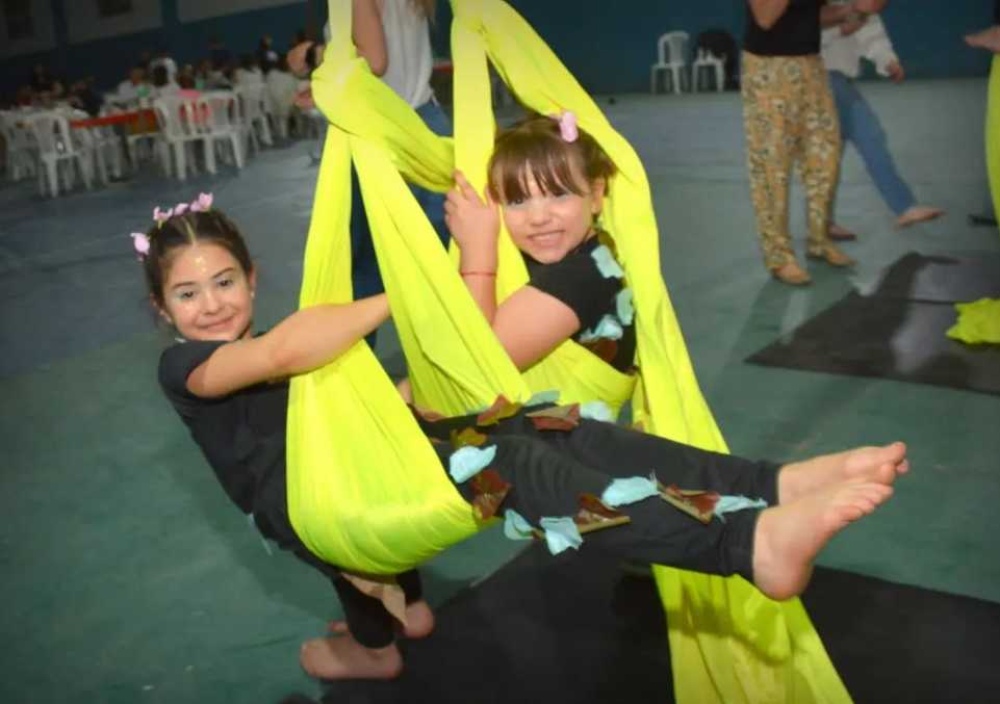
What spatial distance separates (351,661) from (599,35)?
37.7 feet

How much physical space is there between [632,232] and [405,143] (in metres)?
0.35

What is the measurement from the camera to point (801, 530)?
108cm

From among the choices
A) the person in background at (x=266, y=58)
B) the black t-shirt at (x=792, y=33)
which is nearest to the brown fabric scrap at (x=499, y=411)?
the black t-shirt at (x=792, y=33)

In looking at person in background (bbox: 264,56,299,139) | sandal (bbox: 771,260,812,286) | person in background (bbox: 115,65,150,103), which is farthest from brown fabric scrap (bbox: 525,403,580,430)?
person in background (bbox: 264,56,299,139)

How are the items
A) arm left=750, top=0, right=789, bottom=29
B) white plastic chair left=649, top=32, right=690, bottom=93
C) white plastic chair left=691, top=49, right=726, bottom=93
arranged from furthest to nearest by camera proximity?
white plastic chair left=649, top=32, right=690, bottom=93 → white plastic chair left=691, top=49, right=726, bottom=93 → arm left=750, top=0, right=789, bottom=29

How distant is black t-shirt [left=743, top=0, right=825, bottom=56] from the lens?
3381 millimetres

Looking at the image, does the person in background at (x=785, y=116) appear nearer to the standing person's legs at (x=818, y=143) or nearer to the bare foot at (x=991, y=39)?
the standing person's legs at (x=818, y=143)

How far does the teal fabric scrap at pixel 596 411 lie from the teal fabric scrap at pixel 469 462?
16 cm

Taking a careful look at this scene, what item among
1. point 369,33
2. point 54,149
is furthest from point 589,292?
point 54,149

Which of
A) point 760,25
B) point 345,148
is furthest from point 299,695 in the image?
point 760,25

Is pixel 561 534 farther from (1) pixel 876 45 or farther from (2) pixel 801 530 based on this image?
(1) pixel 876 45

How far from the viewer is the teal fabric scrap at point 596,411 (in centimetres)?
136

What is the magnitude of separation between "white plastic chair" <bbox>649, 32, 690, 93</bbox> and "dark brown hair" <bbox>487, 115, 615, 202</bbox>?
10.4 metres

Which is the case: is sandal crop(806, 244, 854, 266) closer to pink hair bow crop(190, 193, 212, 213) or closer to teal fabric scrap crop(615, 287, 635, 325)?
teal fabric scrap crop(615, 287, 635, 325)
